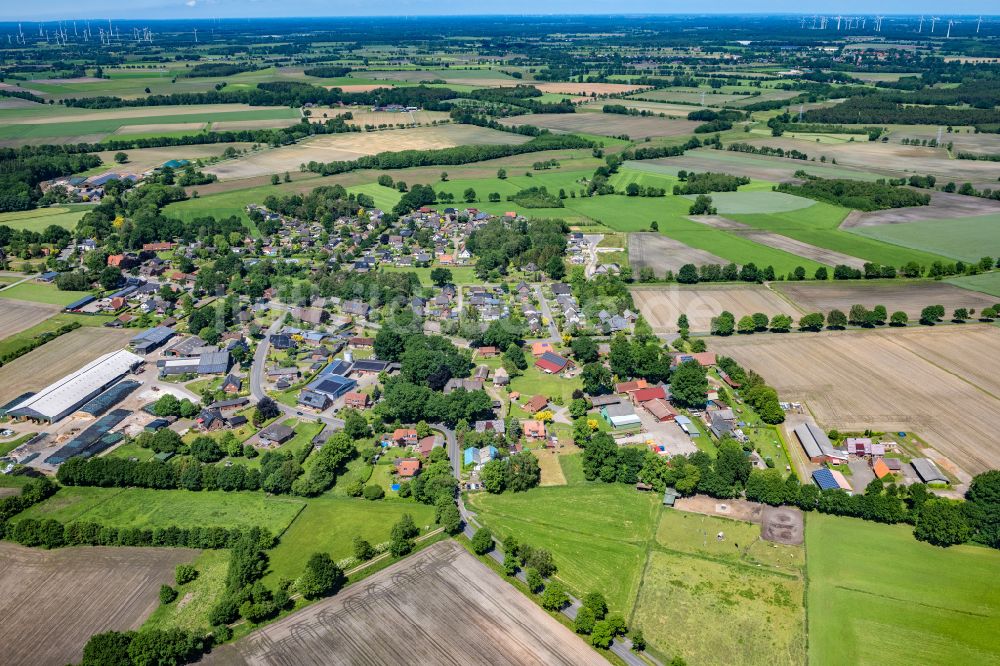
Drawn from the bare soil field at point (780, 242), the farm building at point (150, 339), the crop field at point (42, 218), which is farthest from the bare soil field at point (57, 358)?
the bare soil field at point (780, 242)

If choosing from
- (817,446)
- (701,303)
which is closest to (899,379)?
(817,446)

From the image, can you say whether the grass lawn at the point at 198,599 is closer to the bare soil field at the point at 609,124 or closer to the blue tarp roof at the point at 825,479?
the blue tarp roof at the point at 825,479

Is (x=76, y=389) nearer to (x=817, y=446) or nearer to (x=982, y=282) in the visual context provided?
(x=817, y=446)

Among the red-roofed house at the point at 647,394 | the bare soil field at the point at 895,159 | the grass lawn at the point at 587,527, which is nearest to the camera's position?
the grass lawn at the point at 587,527

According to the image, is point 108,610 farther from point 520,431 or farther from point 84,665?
point 520,431

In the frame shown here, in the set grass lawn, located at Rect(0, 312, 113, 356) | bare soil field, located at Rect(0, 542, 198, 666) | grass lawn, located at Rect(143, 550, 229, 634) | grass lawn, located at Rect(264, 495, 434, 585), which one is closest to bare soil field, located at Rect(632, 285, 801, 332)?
grass lawn, located at Rect(264, 495, 434, 585)

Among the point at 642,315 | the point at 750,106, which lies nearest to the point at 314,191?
the point at 642,315
